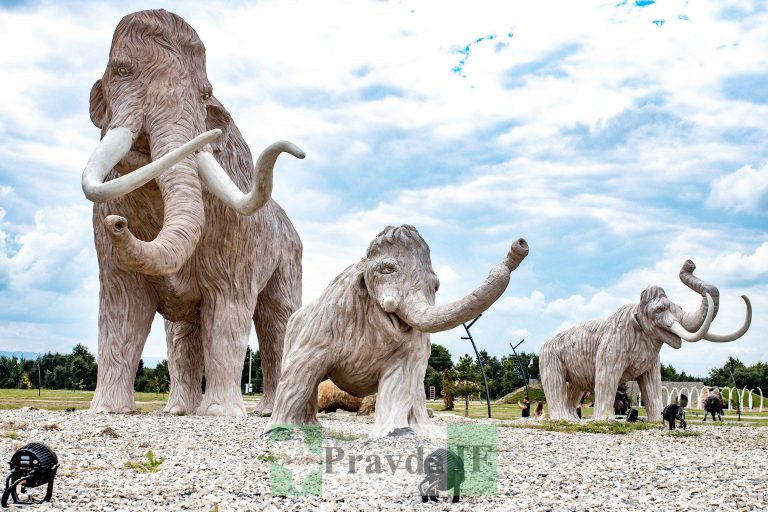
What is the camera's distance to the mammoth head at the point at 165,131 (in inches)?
289

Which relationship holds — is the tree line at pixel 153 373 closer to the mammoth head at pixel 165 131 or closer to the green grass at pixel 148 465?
the mammoth head at pixel 165 131

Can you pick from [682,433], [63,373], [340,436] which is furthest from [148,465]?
[63,373]

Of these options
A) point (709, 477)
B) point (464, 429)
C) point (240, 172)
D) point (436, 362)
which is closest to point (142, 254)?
point (240, 172)

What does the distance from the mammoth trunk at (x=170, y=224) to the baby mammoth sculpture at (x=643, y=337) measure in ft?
21.0

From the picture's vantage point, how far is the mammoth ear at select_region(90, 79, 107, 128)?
9562mm

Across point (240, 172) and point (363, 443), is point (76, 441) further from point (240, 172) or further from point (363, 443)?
point (240, 172)

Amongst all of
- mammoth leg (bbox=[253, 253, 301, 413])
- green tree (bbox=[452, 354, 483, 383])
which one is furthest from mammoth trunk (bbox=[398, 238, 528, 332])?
green tree (bbox=[452, 354, 483, 383])

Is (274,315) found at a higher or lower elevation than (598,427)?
higher

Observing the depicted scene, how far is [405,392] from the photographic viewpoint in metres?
6.43

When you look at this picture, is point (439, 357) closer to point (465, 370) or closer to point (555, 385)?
point (465, 370)

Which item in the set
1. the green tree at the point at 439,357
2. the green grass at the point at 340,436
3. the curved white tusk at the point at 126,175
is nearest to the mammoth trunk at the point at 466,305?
the green grass at the point at 340,436

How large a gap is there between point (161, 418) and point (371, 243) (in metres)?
3.36

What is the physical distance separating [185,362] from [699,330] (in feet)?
22.7

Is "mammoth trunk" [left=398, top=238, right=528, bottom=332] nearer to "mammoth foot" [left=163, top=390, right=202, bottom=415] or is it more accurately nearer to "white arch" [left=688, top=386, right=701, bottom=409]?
"mammoth foot" [left=163, top=390, right=202, bottom=415]
